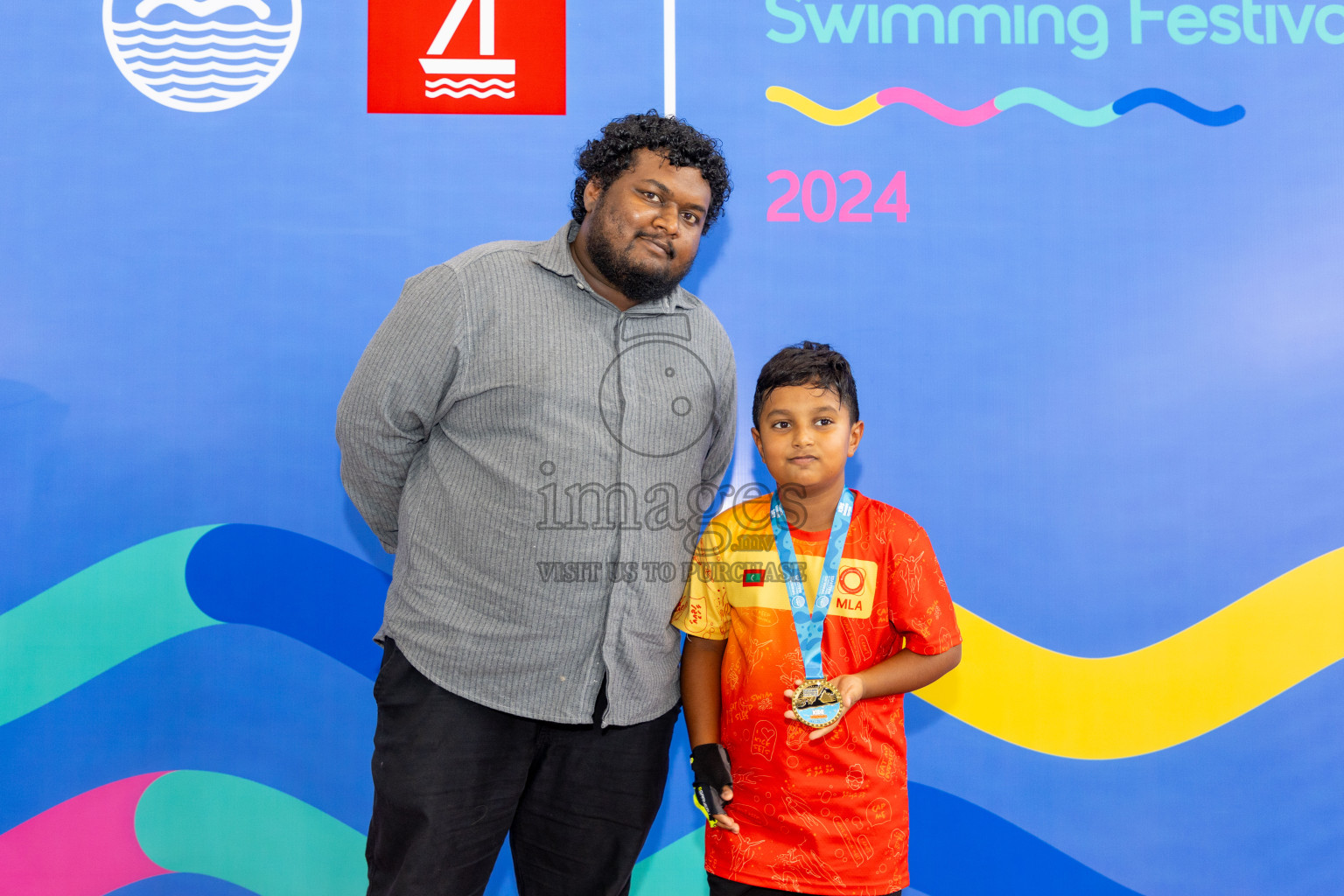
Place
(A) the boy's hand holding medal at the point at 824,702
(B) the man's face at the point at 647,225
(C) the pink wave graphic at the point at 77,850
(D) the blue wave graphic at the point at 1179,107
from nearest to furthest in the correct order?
(A) the boy's hand holding medal at the point at 824,702, (B) the man's face at the point at 647,225, (C) the pink wave graphic at the point at 77,850, (D) the blue wave graphic at the point at 1179,107

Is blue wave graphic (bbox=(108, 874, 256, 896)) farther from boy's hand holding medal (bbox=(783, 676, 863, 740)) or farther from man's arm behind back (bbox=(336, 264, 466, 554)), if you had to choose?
boy's hand holding medal (bbox=(783, 676, 863, 740))

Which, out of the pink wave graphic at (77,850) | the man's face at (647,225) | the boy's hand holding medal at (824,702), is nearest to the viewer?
the boy's hand holding medal at (824,702)

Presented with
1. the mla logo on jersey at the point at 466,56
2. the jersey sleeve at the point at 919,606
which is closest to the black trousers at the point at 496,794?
the jersey sleeve at the point at 919,606

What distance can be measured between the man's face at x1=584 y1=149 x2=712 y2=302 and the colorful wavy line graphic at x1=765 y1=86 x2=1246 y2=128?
828 mm

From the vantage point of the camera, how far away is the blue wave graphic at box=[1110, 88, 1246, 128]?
7.64 ft

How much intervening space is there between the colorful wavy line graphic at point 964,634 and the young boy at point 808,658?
82cm

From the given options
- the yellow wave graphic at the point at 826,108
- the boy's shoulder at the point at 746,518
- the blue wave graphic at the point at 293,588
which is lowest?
the blue wave graphic at the point at 293,588

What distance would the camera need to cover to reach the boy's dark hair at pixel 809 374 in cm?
161

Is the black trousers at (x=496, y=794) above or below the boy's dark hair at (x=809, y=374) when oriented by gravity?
below

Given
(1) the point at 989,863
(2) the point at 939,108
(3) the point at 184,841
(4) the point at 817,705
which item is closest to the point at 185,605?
(3) the point at 184,841

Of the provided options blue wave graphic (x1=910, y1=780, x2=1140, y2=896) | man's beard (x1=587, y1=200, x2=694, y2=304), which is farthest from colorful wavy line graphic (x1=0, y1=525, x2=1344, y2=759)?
man's beard (x1=587, y1=200, x2=694, y2=304)

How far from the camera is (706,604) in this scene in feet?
5.34

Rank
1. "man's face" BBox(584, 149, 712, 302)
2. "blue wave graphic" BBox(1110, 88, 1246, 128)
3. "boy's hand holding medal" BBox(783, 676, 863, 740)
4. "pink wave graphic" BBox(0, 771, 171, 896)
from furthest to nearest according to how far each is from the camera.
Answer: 1. "blue wave graphic" BBox(1110, 88, 1246, 128)
2. "pink wave graphic" BBox(0, 771, 171, 896)
3. "man's face" BBox(584, 149, 712, 302)
4. "boy's hand holding medal" BBox(783, 676, 863, 740)

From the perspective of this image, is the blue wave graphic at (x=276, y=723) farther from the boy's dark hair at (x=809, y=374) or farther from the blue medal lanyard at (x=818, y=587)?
the boy's dark hair at (x=809, y=374)
